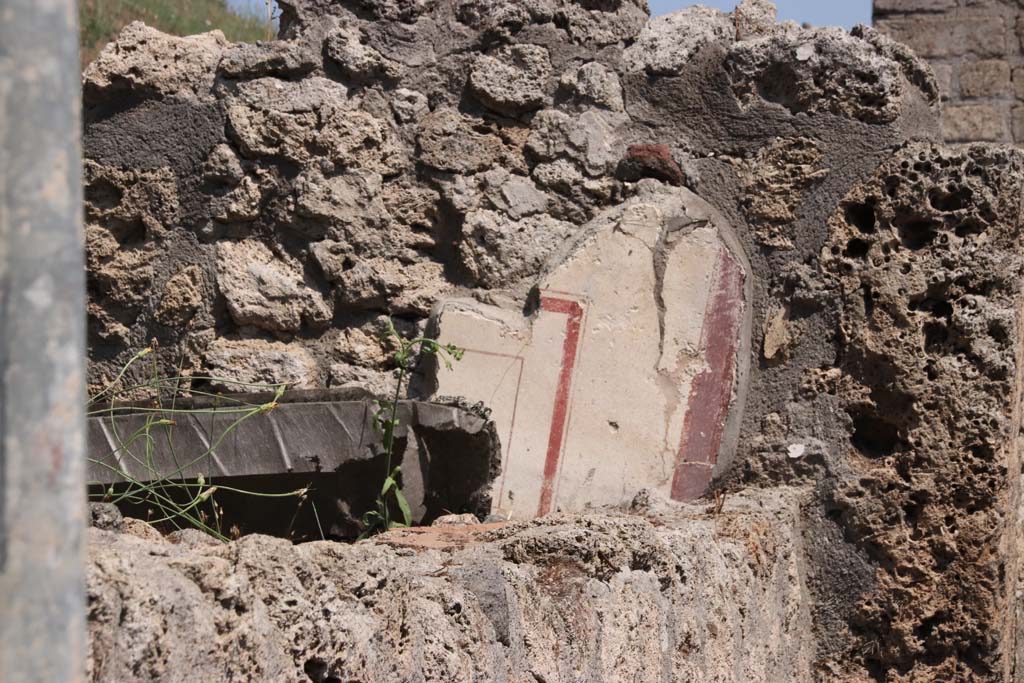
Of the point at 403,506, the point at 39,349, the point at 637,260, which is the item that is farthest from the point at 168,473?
the point at 39,349

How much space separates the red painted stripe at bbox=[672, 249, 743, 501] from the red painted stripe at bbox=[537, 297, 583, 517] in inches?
10.4

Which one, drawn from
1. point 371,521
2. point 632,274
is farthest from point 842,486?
point 371,521

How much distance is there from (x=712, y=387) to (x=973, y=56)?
3318mm

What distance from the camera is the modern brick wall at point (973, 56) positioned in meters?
5.62

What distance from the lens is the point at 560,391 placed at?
2977 mm

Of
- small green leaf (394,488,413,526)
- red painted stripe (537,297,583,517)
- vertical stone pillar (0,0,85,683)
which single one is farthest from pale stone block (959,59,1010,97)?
vertical stone pillar (0,0,85,683)

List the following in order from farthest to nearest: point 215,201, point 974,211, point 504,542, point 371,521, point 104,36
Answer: point 104,36 → point 215,201 → point 974,211 → point 371,521 → point 504,542

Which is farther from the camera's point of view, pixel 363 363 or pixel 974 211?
pixel 363 363

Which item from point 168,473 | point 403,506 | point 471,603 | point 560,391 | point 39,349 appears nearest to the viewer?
point 39,349

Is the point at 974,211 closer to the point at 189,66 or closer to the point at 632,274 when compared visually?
the point at 632,274

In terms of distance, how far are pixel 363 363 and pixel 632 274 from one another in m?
0.64

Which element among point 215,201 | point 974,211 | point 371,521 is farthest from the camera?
point 215,201

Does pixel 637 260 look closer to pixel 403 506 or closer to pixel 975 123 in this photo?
pixel 403 506

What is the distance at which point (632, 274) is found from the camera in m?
3.01
